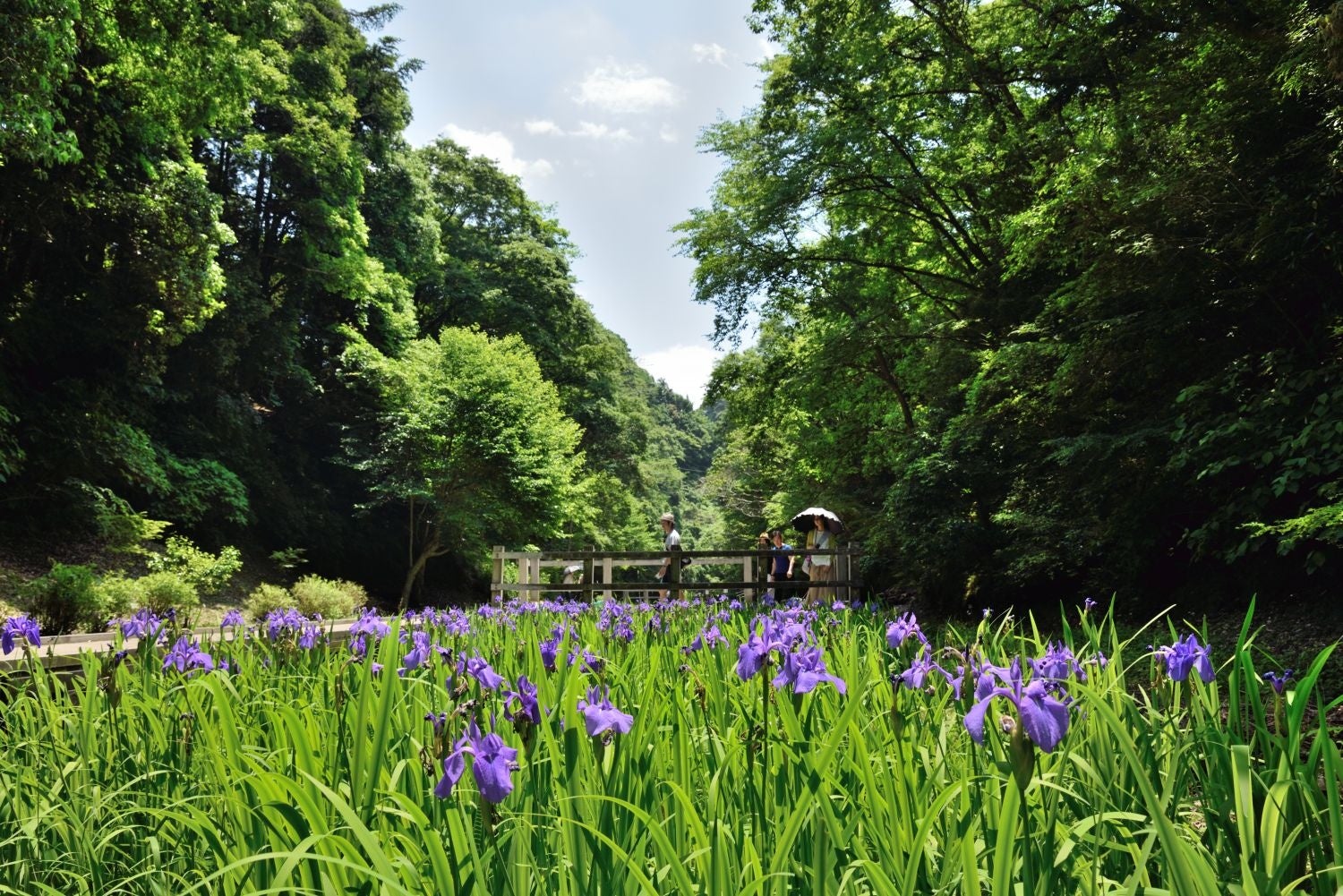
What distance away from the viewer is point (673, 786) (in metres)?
1.27

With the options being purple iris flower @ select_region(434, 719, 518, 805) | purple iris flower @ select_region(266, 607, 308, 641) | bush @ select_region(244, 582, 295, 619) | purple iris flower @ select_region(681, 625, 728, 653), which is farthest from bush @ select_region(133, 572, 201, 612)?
purple iris flower @ select_region(434, 719, 518, 805)

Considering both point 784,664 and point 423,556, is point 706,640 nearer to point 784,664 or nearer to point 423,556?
point 784,664

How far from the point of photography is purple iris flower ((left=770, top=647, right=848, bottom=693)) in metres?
1.65

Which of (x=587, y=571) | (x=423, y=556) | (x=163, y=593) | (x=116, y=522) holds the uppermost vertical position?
(x=116, y=522)

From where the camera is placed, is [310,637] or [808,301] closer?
A: [310,637]

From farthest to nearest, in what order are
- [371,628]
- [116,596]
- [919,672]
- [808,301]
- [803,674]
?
[808,301] < [116,596] < [371,628] < [919,672] < [803,674]

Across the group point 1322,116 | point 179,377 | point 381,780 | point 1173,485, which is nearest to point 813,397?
point 1173,485

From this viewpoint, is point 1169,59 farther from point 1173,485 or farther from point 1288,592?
point 1288,592

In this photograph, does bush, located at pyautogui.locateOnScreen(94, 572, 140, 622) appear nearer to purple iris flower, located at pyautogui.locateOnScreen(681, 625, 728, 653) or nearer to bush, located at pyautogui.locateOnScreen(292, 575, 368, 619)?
bush, located at pyautogui.locateOnScreen(292, 575, 368, 619)

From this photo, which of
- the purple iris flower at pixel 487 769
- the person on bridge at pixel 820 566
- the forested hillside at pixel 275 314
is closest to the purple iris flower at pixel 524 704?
the purple iris flower at pixel 487 769

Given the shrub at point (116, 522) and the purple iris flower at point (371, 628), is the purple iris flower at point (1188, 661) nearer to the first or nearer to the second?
the purple iris flower at point (371, 628)

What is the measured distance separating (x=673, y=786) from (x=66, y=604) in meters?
10.2

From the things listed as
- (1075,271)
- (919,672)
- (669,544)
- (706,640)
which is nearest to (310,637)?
(706,640)

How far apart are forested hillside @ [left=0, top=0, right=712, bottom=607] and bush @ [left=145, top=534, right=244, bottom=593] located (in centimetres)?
94
